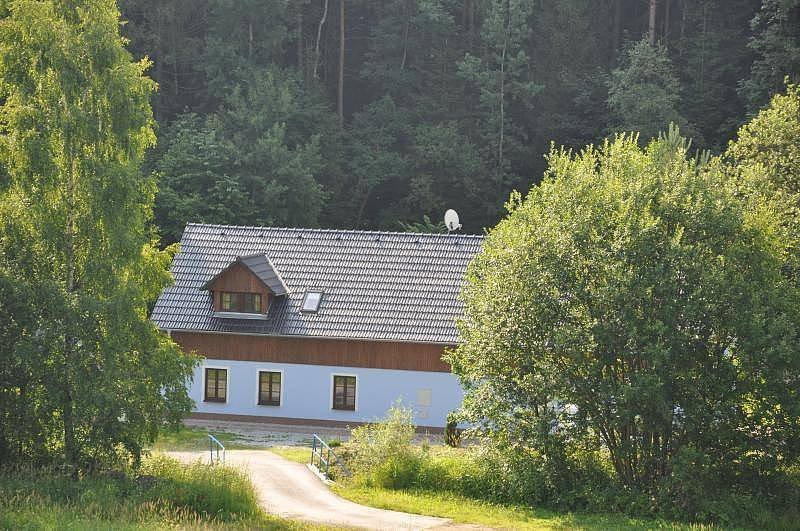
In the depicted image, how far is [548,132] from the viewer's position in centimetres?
5319

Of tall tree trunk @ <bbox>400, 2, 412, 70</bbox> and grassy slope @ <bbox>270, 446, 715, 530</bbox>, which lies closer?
grassy slope @ <bbox>270, 446, 715, 530</bbox>

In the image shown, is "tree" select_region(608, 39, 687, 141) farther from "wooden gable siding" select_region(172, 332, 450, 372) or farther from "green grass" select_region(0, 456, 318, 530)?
"green grass" select_region(0, 456, 318, 530)

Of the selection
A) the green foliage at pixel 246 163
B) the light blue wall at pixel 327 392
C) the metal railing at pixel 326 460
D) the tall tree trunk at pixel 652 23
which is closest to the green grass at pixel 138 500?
the metal railing at pixel 326 460


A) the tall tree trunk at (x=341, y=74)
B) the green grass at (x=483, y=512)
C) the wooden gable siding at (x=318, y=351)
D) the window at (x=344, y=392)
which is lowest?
the green grass at (x=483, y=512)

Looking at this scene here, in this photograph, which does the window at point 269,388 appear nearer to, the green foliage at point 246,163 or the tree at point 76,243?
the tree at point 76,243

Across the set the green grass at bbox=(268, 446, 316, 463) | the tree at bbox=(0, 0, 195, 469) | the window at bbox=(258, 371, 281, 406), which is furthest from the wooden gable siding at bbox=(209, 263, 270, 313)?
the tree at bbox=(0, 0, 195, 469)

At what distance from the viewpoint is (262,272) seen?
30.3 m

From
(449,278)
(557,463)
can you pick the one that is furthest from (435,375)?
(557,463)

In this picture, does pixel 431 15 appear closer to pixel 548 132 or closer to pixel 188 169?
pixel 548 132

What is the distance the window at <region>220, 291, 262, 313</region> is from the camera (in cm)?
3002

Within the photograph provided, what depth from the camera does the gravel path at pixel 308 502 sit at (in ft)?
60.9

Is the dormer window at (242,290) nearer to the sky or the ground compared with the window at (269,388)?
nearer to the sky

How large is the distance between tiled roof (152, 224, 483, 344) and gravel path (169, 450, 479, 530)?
242 inches

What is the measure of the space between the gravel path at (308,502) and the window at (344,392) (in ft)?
17.3
